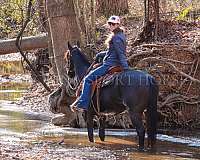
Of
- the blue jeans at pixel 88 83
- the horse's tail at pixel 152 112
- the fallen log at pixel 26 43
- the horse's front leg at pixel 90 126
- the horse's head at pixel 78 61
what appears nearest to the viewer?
the horse's tail at pixel 152 112

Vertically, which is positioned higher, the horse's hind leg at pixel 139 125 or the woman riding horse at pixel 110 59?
the woman riding horse at pixel 110 59

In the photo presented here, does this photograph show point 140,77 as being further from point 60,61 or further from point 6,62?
point 6,62

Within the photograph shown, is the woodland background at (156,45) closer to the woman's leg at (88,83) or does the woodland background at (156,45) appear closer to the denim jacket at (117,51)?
the woman's leg at (88,83)

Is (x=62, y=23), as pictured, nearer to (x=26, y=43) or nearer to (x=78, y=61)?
(x=78, y=61)

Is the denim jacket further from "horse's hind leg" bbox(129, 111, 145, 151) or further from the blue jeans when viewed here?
"horse's hind leg" bbox(129, 111, 145, 151)

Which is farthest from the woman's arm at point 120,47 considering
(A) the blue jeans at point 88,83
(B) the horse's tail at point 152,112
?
(B) the horse's tail at point 152,112

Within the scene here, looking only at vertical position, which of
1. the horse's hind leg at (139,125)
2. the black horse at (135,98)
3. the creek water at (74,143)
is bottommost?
the creek water at (74,143)

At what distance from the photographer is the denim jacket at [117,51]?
976cm

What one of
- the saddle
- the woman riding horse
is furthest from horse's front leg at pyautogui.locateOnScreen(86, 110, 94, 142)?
the saddle

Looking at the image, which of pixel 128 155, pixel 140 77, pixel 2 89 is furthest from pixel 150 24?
pixel 2 89

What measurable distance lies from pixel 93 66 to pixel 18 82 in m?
12.8

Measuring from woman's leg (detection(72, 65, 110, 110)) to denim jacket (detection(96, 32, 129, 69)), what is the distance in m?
0.27

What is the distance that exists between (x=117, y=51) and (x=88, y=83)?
0.95 m

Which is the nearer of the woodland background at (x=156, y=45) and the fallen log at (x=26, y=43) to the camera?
the woodland background at (x=156, y=45)
